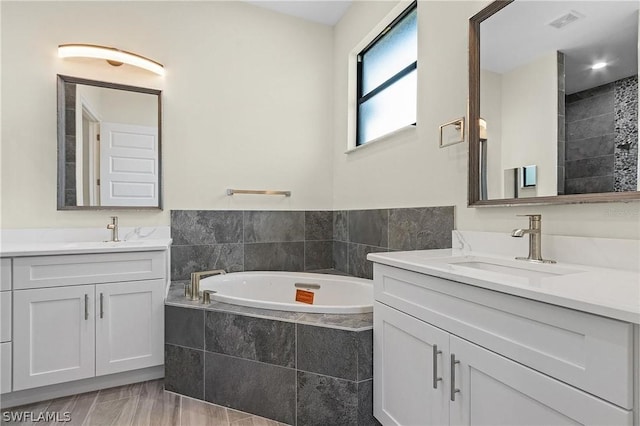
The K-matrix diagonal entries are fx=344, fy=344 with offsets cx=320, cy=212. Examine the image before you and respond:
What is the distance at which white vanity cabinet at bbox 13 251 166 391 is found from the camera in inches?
72.0

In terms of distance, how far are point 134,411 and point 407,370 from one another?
4.86 ft

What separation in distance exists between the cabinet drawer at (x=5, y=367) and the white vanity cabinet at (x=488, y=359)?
189 centimetres

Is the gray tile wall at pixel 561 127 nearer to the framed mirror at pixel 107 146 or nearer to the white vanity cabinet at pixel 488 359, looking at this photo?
the white vanity cabinet at pixel 488 359

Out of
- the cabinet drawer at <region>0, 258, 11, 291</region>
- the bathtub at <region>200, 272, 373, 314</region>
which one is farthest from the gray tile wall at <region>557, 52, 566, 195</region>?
the cabinet drawer at <region>0, 258, 11, 291</region>

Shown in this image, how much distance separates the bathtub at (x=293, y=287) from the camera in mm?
2471

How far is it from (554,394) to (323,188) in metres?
2.51

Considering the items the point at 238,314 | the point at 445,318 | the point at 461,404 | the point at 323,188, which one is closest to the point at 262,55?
the point at 323,188

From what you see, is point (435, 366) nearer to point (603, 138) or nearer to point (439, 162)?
point (603, 138)

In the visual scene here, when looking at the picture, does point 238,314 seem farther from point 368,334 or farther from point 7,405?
point 7,405

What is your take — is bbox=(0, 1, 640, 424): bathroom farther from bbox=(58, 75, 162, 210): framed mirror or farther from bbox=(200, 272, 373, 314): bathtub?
bbox=(200, 272, 373, 314): bathtub

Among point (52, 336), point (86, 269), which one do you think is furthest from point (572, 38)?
point (52, 336)

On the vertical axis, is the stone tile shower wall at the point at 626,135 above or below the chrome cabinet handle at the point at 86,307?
above

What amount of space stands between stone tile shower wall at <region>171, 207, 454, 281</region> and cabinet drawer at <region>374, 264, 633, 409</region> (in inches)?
40.4

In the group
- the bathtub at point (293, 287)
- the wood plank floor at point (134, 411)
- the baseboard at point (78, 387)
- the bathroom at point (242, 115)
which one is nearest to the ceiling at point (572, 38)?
the bathroom at point (242, 115)
